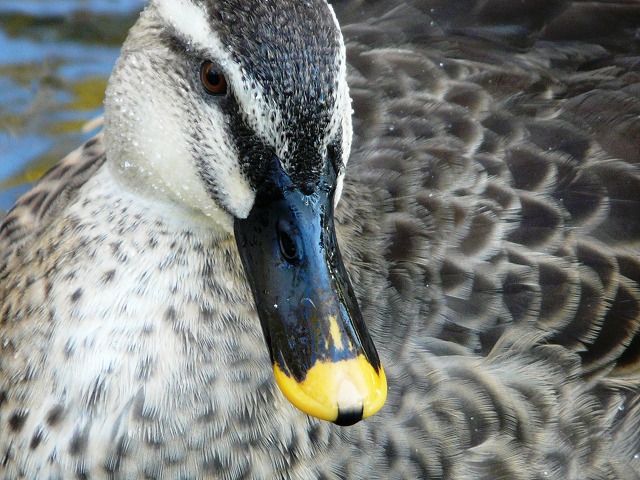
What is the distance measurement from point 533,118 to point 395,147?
0.40m

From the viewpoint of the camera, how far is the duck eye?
2.48m

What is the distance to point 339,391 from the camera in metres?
2.40

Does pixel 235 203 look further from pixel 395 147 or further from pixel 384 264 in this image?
pixel 395 147

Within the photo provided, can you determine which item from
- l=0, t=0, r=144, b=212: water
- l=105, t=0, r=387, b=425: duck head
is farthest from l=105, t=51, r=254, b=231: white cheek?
l=0, t=0, r=144, b=212: water

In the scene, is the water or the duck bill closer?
the duck bill

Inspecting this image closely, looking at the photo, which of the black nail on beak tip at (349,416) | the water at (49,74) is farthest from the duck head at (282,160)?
the water at (49,74)

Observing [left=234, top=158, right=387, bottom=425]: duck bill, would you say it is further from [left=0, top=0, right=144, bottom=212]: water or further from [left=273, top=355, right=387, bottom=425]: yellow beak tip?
[left=0, top=0, right=144, bottom=212]: water

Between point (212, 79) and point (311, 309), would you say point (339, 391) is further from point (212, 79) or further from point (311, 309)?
point (212, 79)

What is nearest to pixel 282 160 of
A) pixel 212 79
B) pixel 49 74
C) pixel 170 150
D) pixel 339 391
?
pixel 212 79

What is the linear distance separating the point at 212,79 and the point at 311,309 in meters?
0.55

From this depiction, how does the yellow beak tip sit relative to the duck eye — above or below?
below

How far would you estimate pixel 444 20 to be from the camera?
139 inches

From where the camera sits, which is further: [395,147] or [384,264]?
[395,147]

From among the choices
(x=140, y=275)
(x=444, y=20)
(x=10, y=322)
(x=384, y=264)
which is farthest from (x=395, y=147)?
(x=10, y=322)
